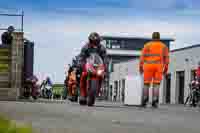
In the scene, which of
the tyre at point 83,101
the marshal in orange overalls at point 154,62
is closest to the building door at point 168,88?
the marshal in orange overalls at point 154,62

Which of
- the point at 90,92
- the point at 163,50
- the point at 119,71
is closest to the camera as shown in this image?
the point at 90,92

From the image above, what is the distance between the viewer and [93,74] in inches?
571

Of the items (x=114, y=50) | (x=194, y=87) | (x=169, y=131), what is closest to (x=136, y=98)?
(x=194, y=87)

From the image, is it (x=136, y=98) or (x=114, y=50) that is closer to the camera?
(x=136, y=98)

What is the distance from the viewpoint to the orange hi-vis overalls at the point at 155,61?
1560 cm

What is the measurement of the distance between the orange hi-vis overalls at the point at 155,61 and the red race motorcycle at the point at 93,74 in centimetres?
143

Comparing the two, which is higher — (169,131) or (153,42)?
(153,42)

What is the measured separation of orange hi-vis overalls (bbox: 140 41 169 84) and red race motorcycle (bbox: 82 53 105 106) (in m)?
1.43

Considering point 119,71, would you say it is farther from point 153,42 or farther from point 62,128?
point 62,128

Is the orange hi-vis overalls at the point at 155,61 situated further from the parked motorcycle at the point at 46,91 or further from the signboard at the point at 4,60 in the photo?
the parked motorcycle at the point at 46,91

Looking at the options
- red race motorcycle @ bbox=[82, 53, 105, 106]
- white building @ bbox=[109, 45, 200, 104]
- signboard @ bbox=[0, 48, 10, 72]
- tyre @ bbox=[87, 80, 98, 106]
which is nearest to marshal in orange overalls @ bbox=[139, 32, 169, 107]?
red race motorcycle @ bbox=[82, 53, 105, 106]

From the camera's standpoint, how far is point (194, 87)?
75.0 feet

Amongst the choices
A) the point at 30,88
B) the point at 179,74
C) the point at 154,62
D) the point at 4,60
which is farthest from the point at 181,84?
the point at 154,62

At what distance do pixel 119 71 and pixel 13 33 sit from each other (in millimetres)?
58307
